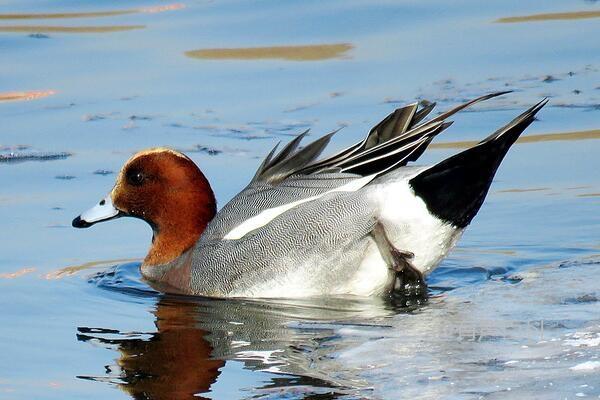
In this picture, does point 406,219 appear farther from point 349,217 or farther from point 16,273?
point 16,273

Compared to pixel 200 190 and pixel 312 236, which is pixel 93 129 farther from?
pixel 312 236

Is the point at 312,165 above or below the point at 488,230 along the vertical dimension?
above

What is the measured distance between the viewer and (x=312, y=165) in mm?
6641

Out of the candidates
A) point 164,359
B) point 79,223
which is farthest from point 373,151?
point 79,223

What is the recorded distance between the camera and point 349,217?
6.48m

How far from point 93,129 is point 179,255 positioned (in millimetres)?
2522

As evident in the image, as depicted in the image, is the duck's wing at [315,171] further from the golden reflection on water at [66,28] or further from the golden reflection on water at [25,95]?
the golden reflection on water at [66,28]

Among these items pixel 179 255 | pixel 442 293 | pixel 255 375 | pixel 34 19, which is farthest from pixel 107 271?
pixel 34 19

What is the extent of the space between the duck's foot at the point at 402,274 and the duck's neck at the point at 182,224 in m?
1.06

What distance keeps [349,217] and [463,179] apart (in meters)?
0.55

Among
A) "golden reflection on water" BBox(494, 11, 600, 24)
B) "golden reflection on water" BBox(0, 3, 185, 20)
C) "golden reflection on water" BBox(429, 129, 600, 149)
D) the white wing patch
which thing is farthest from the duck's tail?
"golden reflection on water" BBox(0, 3, 185, 20)

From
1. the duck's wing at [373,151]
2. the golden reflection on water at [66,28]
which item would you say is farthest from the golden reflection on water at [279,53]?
the duck's wing at [373,151]

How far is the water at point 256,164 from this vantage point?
5.19 metres

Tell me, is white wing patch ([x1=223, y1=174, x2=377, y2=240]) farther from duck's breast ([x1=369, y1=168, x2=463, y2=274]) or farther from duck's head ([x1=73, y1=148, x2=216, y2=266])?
duck's head ([x1=73, y1=148, x2=216, y2=266])
